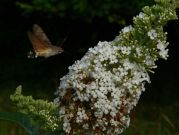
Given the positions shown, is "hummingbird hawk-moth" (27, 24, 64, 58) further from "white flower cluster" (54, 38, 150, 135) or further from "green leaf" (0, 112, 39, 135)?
"white flower cluster" (54, 38, 150, 135)

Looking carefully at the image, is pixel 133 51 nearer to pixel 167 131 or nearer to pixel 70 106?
pixel 70 106

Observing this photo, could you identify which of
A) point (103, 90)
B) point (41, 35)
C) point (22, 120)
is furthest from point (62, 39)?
point (103, 90)

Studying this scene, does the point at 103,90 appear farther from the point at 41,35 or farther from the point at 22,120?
the point at 41,35

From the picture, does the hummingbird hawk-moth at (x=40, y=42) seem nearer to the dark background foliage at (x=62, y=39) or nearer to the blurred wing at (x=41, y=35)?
the blurred wing at (x=41, y=35)

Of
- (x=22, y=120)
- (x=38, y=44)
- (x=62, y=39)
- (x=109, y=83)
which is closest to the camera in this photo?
(x=109, y=83)

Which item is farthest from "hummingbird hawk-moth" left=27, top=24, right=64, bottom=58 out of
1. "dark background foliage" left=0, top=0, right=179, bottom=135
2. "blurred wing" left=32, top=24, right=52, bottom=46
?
"dark background foliage" left=0, top=0, right=179, bottom=135

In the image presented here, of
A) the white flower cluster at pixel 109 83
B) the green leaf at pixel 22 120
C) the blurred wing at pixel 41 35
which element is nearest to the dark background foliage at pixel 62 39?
the blurred wing at pixel 41 35
